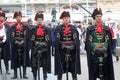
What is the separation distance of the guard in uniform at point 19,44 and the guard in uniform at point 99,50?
7.35ft

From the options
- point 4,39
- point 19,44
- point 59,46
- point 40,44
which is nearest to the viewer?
point 59,46

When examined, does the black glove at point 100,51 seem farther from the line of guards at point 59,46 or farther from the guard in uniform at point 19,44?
the guard in uniform at point 19,44

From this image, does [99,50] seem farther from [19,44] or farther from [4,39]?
[4,39]

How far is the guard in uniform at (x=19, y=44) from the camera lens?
11766 millimetres

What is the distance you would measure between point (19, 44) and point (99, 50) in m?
2.65

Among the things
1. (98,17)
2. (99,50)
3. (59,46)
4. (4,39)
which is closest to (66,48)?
(59,46)

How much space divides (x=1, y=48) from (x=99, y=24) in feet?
10.8

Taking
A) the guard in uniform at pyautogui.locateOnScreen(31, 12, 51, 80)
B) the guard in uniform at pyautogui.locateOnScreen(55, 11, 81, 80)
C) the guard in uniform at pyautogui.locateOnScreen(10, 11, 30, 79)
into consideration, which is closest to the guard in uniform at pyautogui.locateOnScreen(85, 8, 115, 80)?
the guard in uniform at pyautogui.locateOnScreen(55, 11, 81, 80)

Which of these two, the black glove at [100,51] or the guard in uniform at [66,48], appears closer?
the black glove at [100,51]

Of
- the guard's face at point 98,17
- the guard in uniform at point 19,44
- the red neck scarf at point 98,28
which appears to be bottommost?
the guard in uniform at point 19,44

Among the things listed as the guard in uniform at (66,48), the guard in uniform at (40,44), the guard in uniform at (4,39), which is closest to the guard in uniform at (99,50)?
the guard in uniform at (66,48)

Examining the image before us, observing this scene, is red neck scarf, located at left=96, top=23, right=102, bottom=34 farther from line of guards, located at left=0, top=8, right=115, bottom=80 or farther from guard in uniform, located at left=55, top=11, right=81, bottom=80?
guard in uniform, located at left=55, top=11, right=81, bottom=80

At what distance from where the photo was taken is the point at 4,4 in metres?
69.3

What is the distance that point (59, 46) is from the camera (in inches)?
419
